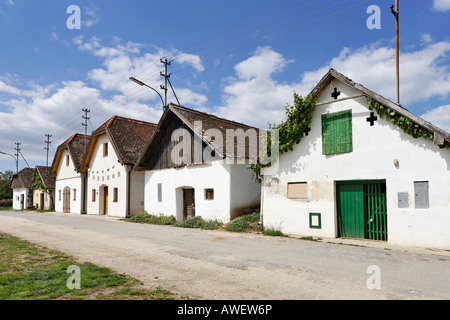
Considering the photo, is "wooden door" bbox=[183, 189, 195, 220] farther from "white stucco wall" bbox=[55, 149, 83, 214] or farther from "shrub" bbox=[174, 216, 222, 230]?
"white stucco wall" bbox=[55, 149, 83, 214]

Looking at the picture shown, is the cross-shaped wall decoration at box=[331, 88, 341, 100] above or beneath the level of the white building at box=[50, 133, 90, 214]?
above

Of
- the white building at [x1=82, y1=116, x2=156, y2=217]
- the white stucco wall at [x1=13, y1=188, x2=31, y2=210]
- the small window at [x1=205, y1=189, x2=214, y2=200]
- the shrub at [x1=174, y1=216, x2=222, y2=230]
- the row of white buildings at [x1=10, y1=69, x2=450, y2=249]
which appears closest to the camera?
the row of white buildings at [x1=10, y1=69, x2=450, y2=249]

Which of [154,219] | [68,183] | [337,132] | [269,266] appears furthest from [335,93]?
[68,183]

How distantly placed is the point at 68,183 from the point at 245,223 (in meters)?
22.2

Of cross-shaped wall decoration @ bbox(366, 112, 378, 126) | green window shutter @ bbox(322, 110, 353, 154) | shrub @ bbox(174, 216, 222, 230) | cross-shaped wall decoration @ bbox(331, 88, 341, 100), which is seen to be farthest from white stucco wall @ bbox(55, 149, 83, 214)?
cross-shaped wall decoration @ bbox(366, 112, 378, 126)

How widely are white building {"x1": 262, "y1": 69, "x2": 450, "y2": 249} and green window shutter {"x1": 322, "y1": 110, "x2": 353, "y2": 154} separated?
34mm

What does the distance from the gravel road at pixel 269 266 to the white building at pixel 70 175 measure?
17764 mm

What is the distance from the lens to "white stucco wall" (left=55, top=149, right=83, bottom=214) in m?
28.0

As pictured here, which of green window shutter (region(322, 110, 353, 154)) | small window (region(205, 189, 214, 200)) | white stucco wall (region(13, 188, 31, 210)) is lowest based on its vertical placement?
white stucco wall (region(13, 188, 31, 210))

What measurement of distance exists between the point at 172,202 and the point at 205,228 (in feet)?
12.6

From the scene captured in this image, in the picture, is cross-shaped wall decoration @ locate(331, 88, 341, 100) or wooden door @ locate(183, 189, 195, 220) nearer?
cross-shaped wall decoration @ locate(331, 88, 341, 100)

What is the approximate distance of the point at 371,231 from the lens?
11.1 meters

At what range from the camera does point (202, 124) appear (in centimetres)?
1756
